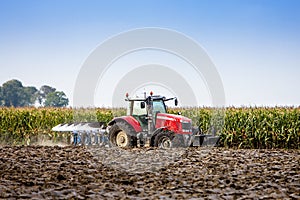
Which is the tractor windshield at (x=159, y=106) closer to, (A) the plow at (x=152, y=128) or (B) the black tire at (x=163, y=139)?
(A) the plow at (x=152, y=128)

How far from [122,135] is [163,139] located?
1654 mm

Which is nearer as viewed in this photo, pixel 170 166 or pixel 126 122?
pixel 170 166

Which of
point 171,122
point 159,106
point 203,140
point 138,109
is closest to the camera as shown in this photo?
point 171,122

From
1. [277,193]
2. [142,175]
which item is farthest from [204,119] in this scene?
[277,193]

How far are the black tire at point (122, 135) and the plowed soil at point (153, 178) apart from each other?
2784 mm

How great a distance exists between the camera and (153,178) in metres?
10.2

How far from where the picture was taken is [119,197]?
8.29 meters

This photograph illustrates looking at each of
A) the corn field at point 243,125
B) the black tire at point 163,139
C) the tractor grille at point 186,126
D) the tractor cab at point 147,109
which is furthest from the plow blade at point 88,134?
the corn field at point 243,125

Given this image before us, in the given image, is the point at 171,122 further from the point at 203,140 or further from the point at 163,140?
the point at 203,140

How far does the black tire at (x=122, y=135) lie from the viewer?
17.0 metres

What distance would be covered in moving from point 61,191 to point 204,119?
46.8 feet

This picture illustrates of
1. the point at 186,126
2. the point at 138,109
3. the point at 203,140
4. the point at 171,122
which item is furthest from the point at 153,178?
the point at 203,140

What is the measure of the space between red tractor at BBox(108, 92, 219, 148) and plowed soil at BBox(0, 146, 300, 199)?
234 centimetres

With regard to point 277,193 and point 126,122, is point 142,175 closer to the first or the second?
point 277,193
